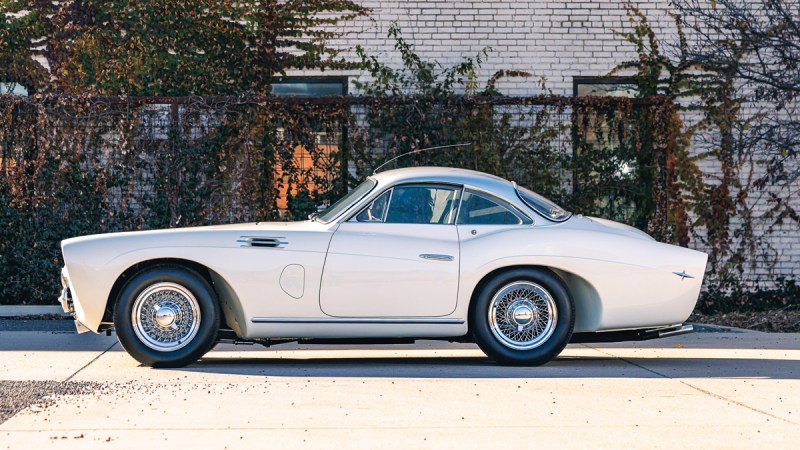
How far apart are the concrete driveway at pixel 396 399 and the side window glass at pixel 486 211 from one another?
3.47 ft

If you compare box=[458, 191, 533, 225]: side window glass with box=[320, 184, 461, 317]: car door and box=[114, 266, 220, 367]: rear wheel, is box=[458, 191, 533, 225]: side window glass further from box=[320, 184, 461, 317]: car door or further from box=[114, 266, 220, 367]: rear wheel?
box=[114, 266, 220, 367]: rear wheel

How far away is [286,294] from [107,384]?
147cm

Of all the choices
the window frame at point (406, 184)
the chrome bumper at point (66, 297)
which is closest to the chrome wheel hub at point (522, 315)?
the window frame at point (406, 184)

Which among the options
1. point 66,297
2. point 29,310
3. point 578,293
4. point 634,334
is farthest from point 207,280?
point 29,310

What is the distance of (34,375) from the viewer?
8.30 meters

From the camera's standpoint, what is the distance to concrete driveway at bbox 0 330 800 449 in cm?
604

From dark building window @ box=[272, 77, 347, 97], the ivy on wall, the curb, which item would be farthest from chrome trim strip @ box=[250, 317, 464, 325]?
dark building window @ box=[272, 77, 347, 97]

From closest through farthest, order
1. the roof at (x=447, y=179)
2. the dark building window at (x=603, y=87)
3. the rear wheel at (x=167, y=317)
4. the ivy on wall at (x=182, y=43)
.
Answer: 1. the rear wheel at (x=167, y=317)
2. the roof at (x=447, y=179)
3. the ivy on wall at (x=182, y=43)
4. the dark building window at (x=603, y=87)

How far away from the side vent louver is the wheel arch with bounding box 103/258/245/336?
0.96ft

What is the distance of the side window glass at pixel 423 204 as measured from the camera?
902 cm

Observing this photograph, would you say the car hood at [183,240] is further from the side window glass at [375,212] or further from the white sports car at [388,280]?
the side window glass at [375,212]

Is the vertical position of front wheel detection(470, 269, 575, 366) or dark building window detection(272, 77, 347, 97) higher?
dark building window detection(272, 77, 347, 97)

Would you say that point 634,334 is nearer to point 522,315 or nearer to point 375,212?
point 522,315

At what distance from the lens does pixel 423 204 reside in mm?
9086
